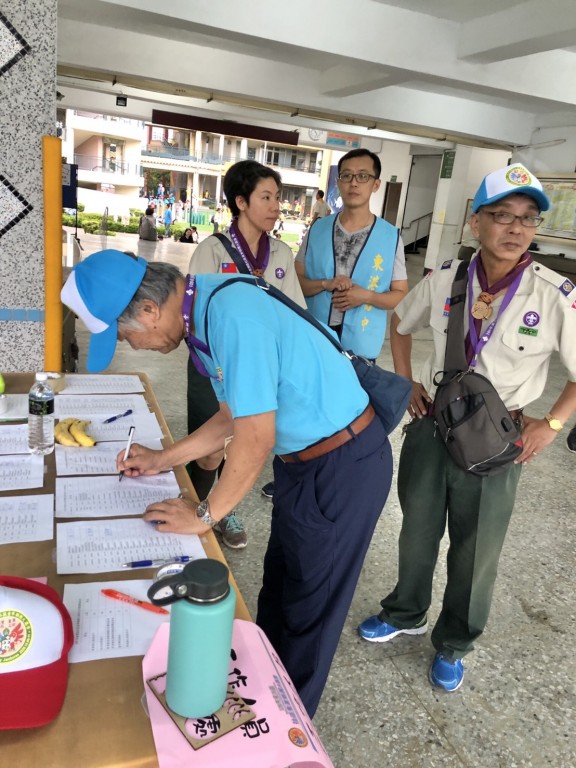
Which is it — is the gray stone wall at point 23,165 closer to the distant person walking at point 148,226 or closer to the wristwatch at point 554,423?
the wristwatch at point 554,423

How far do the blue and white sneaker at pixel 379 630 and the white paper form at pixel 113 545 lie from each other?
1053 millimetres

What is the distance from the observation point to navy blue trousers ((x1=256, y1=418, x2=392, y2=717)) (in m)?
1.26

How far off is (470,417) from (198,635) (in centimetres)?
104

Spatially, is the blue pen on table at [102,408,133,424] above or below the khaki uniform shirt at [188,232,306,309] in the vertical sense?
below

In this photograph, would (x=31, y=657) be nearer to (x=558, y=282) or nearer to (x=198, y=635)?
(x=198, y=635)

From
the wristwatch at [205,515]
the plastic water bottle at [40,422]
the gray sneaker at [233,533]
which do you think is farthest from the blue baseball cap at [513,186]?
the gray sneaker at [233,533]

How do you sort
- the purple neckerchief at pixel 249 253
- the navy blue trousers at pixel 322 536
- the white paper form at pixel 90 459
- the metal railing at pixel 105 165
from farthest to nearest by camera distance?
1. the metal railing at pixel 105 165
2. the purple neckerchief at pixel 249 253
3. the white paper form at pixel 90 459
4. the navy blue trousers at pixel 322 536

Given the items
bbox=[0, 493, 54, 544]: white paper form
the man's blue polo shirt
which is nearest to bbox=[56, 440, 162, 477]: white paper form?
bbox=[0, 493, 54, 544]: white paper form

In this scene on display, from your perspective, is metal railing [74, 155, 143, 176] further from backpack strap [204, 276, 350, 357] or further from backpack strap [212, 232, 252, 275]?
backpack strap [204, 276, 350, 357]

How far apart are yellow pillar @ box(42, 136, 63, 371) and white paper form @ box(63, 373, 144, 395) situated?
18.7 inches

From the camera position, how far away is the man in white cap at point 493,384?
4.93 ft

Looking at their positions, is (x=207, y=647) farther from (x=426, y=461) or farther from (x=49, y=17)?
(x=49, y=17)

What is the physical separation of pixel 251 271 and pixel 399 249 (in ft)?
2.55

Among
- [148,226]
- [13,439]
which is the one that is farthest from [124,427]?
[148,226]
